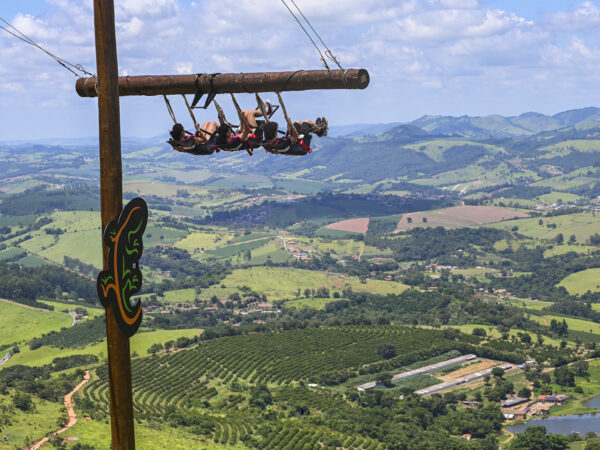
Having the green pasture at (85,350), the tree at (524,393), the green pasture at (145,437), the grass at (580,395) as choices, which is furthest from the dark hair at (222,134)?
the green pasture at (85,350)

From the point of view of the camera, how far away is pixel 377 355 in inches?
6954

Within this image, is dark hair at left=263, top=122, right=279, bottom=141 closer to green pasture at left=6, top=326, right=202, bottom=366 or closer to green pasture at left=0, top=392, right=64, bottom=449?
green pasture at left=0, top=392, right=64, bottom=449

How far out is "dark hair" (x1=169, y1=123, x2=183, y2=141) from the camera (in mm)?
15836

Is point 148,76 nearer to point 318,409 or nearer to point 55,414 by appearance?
point 55,414

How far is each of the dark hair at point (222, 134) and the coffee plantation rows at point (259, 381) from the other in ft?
317

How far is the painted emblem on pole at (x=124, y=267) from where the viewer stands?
460 inches

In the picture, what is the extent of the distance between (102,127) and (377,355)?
16987cm

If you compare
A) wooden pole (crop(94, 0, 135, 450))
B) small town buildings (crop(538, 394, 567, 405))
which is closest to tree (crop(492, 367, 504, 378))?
small town buildings (crop(538, 394, 567, 405))

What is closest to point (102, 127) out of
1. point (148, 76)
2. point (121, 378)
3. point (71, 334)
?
point (148, 76)

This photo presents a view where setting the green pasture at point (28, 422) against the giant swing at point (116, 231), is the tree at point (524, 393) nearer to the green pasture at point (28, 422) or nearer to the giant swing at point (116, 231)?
the green pasture at point (28, 422)

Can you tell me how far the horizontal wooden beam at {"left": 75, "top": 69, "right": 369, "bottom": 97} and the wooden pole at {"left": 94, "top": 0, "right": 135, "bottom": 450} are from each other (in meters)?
2.77

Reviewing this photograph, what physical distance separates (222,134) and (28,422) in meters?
89.3

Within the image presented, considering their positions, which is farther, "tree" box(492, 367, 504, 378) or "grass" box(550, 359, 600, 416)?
"tree" box(492, 367, 504, 378)

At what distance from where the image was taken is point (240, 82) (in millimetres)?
13891
